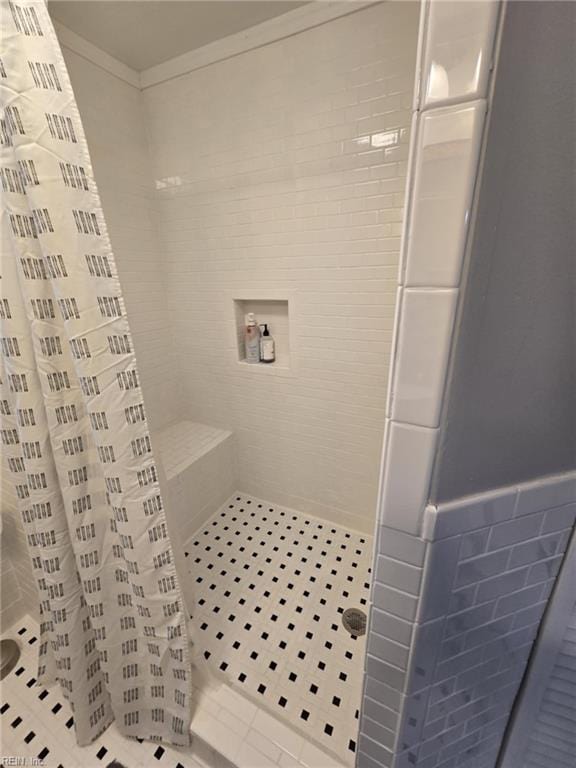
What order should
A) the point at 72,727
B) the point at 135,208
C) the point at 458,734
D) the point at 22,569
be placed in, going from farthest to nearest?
1. the point at 135,208
2. the point at 22,569
3. the point at 72,727
4. the point at 458,734

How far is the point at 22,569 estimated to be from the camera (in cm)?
115

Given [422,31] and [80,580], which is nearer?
[422,31]

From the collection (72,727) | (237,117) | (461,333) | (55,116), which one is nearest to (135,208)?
(237,117)

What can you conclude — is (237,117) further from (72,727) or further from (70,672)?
(72,727)

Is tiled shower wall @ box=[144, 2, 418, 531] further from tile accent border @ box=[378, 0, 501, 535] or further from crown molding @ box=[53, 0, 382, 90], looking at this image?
tile accent border @ box=[378, 0, 501, 535]

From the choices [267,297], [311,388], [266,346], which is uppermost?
[267,297]

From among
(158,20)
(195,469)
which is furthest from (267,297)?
(158,20)

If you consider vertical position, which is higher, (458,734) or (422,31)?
(422,31)

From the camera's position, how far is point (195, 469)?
1594 mm

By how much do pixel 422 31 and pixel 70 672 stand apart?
1.39 metres

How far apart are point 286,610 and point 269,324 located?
4.13ft

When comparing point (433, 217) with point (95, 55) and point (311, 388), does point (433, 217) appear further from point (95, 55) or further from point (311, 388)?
point (95, 55)

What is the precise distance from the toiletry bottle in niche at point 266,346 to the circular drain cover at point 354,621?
113 cm

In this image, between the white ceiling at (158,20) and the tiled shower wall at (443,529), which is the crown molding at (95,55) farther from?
the tiled shower wall at (443,529)
